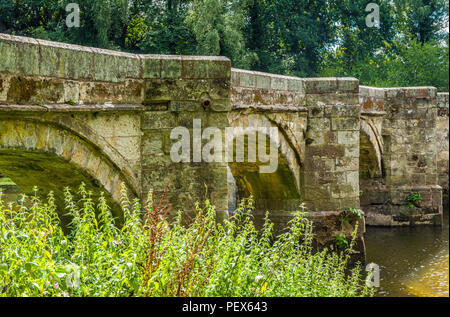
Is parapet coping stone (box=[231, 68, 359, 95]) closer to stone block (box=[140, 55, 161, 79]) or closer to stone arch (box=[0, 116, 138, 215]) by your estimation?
stone block (box=[140, 55, 161, 79])

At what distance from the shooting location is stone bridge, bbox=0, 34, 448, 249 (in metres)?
4.47

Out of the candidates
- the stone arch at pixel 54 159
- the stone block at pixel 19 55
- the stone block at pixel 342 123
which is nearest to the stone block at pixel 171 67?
the stone arch at pixel 54 159

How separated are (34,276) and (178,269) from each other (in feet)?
2.80

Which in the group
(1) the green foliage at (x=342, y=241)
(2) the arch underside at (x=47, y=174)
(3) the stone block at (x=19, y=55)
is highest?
(3) the stone block at (x=19, y=55)

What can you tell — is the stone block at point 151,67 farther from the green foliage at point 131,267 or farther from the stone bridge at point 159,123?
the green foliage at point 131,267

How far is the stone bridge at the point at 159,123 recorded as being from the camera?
4473mm

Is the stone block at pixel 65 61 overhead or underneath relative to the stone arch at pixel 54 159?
overhead

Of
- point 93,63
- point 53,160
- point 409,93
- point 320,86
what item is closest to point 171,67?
point 93,63

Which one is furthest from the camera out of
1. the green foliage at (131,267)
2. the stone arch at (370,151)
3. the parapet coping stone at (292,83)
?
the stone arch at (370,151)

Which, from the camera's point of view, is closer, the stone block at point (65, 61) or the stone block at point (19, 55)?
the stone block at point (19, 55)

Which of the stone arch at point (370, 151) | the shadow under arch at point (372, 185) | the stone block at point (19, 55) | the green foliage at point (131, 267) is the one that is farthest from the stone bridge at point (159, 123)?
the shadow under arch at point (372, 185)

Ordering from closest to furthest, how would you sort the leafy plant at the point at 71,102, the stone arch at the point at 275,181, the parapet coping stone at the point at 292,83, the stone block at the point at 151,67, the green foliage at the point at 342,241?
the leafy plant at the point at 71,102 < the stone block at the point at 151,67 < the parapet coping stone at the point at 292,83 < the stone arch at the point at 275,181 < the green foliage at the point at 342,241

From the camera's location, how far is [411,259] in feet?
36.3
